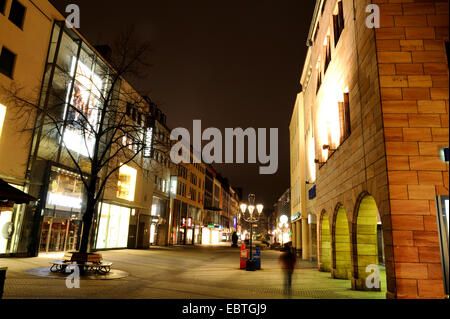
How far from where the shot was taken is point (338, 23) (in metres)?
14.6

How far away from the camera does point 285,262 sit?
10555mm

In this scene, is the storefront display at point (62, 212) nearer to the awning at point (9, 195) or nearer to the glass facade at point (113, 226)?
the glass facade at point (113, 226)

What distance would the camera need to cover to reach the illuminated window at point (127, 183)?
30328mm

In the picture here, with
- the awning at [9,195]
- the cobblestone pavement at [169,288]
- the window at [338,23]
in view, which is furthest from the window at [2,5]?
the window at [338,23]

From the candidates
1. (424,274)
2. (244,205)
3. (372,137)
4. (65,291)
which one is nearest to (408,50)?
(372,137)

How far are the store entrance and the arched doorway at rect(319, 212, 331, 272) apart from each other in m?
16.4

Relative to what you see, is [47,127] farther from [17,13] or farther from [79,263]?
[79,263]

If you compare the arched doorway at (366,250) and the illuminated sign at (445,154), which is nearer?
the illuminated sign at (445,154)

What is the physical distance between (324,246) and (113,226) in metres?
19.1

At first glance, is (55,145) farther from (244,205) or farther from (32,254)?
(244,205)

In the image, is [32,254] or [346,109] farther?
[32,254]

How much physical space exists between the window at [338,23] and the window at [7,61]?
53.4 ft

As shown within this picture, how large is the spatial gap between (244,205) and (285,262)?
10351 millimetres

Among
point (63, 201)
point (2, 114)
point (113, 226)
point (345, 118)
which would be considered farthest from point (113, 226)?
point (345, 118)
